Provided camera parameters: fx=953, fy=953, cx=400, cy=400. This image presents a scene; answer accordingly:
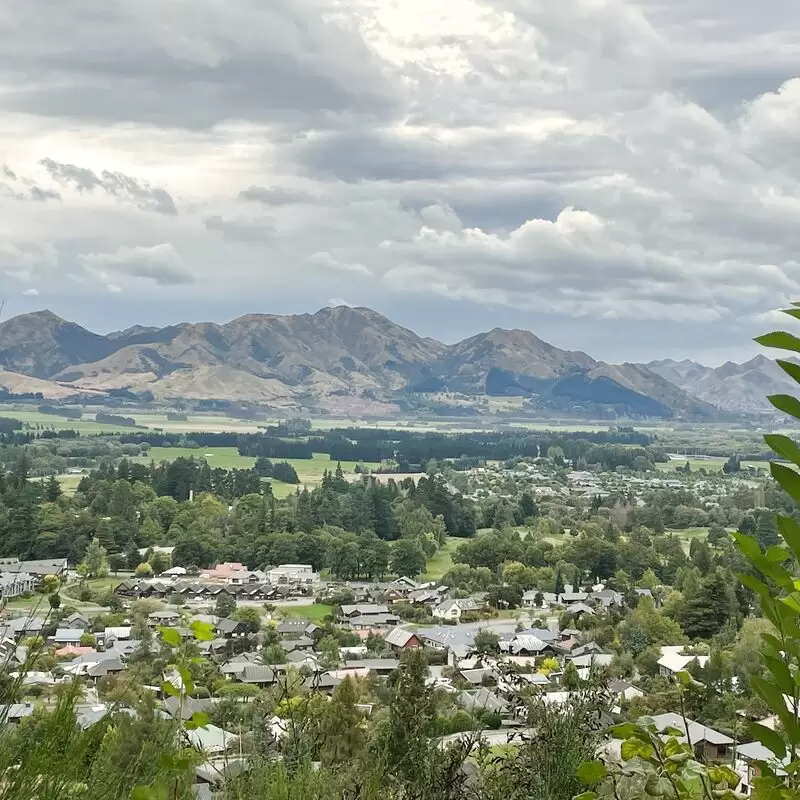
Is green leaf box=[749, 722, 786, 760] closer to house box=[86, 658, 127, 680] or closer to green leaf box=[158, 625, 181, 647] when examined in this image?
green leaf box=[158, 625, 181, 647]

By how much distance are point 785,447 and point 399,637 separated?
1985cm

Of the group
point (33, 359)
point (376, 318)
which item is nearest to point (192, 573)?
point (33, 359)

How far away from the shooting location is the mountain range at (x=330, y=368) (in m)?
139

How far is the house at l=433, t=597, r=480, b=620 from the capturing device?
77.4ft

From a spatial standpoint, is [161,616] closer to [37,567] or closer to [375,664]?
[37,567]

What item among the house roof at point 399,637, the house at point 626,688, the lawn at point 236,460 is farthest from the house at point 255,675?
the lawn at point 236,460

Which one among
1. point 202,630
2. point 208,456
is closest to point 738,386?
point 208,456

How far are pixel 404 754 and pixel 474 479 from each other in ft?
175

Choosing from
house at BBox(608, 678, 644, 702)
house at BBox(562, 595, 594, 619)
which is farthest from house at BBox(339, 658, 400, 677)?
house at BBox(562, 595, 594, 619)

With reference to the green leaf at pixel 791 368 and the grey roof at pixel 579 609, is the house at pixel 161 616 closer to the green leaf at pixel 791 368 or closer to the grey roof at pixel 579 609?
the grey roof at pixel 579 609

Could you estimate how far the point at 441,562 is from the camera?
32.5m

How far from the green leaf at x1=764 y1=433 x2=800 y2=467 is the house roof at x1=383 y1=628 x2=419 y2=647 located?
18593 mm

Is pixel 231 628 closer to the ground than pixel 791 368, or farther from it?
closer to the ground

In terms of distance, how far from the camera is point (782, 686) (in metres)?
0.84
